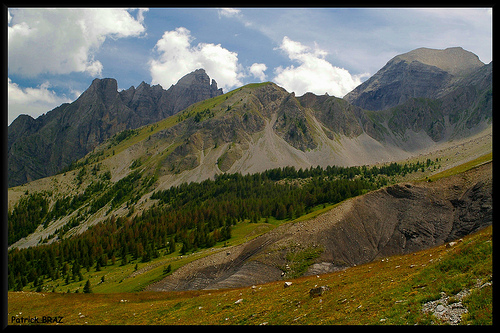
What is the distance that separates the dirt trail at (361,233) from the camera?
52091 mm

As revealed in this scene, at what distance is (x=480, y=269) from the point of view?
15703 millimetres

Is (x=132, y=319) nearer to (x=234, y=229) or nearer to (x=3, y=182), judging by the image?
(x=3, y=182)

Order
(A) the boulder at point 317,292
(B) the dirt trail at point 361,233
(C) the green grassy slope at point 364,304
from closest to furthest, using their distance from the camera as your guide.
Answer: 1. (C) the green grassy slope at point 364,304
2. (A) the boulder at point 317,292
3. (B) the dirt trail at point 361,233

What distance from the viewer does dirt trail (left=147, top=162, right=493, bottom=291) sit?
171ft

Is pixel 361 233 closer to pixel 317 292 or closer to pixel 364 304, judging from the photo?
pixel 317 292

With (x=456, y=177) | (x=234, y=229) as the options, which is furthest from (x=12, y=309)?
(x=234, y=229)

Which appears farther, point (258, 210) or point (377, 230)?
point (258, 210)

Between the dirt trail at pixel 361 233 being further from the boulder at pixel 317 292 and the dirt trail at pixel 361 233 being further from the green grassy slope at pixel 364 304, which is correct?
the boulder at pixel 317 292

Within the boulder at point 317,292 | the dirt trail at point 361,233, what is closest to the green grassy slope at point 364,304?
the boulder at point 317,292

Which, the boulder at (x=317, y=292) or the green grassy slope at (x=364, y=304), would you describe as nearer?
the green grassy slope at (x=364, y=304)

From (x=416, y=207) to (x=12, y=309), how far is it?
76762mm

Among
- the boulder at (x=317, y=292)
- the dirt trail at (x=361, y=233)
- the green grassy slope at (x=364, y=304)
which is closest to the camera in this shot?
the green grassy slope at (x=364, y=304)

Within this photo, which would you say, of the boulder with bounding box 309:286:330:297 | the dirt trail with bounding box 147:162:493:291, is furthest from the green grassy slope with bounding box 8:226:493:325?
the dirt trail with bounding box 147:162:493:291
